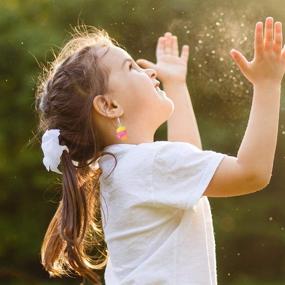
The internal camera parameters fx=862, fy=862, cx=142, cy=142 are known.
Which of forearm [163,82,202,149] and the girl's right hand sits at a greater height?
the girl's right hand

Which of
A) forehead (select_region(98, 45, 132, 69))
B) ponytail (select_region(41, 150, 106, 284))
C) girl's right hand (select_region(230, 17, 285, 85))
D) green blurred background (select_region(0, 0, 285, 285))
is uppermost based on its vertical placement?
girl's right hand (select_region(230, 17, 285, 85))

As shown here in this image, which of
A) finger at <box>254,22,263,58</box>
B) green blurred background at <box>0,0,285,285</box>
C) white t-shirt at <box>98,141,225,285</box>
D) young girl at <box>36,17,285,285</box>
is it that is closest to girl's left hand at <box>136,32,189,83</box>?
young girl at <box>36,17,285,285</box>

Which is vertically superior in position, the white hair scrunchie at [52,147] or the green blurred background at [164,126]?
the white hair scrunchie at [52,147]

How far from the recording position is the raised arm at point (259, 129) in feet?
6.69

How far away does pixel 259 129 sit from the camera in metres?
2.05

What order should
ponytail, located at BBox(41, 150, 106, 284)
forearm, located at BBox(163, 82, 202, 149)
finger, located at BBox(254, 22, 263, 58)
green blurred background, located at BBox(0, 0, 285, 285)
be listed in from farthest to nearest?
green blurred background, located at BBox(0, 0, 285, 285), forearm, located at BBox(163, 82, 202, 149), ponytail, located at BBox(41, 150, 106, 284), finger, located at BBox(254, 22, 263, 58)

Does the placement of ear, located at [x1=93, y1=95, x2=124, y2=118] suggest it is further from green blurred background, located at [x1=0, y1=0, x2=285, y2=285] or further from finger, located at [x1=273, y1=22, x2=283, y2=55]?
green blurred background, located at [x1=0, y1=0, x2=285, y2=285]

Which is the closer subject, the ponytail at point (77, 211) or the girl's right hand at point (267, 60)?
the girl's right hand at point (267, 60)

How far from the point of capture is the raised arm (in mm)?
2039

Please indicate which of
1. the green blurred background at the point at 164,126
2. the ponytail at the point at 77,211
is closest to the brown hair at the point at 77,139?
the ponytail at the point at 77,211

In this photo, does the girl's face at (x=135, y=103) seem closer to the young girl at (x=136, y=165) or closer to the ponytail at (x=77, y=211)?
the young girl at (x=136, y=165)

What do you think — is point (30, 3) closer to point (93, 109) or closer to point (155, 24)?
point (155, 24)

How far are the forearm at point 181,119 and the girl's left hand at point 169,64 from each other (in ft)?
0.08

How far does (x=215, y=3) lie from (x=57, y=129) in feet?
11.6
